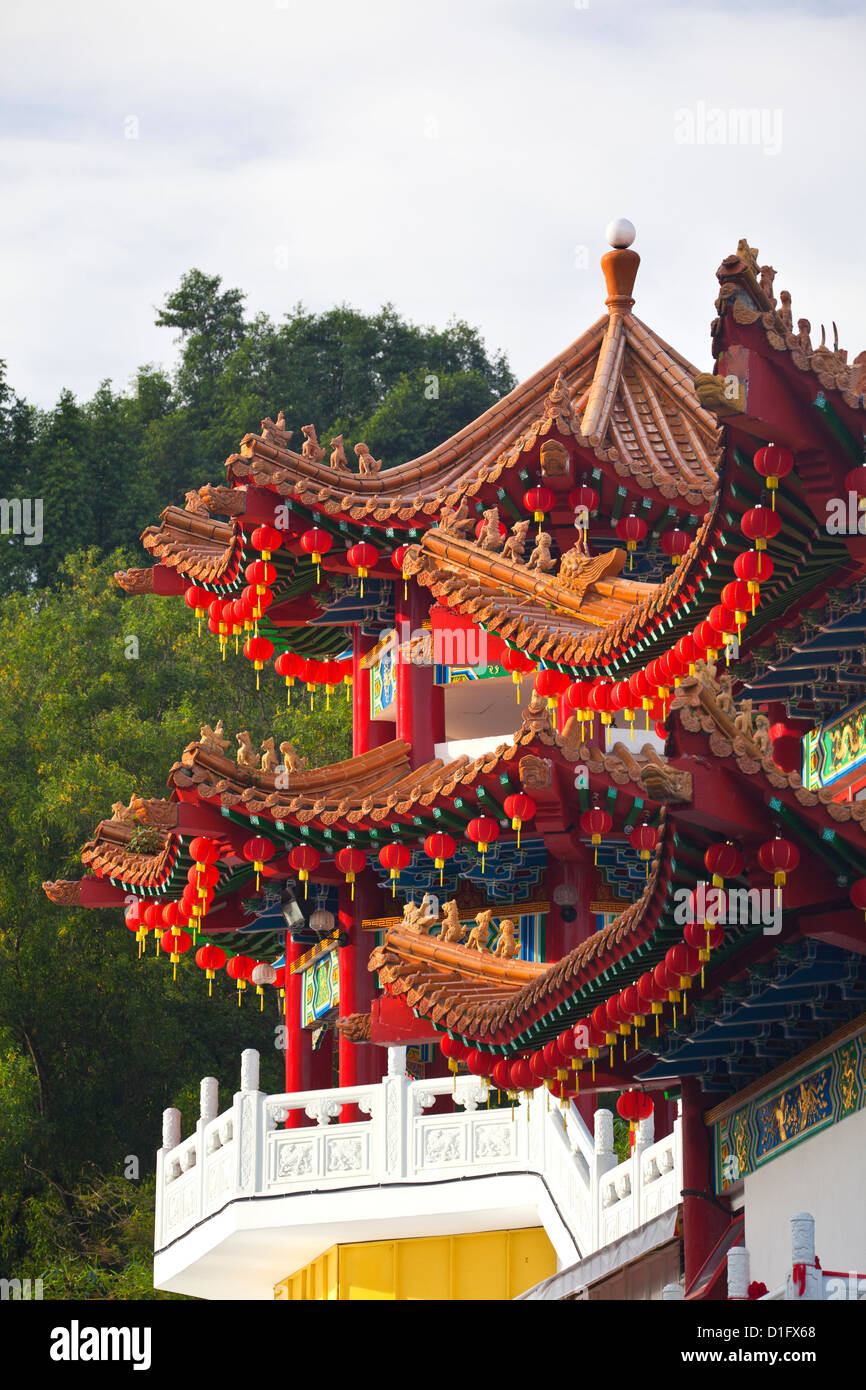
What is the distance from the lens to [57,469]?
41.4 m

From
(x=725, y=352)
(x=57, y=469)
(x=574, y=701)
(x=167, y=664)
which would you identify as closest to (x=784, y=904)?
(x=725, y=352)

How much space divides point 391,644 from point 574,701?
3.78 metres

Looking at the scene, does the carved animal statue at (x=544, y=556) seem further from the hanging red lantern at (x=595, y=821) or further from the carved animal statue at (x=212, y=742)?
the carved animal statue at (x=212, y=742)

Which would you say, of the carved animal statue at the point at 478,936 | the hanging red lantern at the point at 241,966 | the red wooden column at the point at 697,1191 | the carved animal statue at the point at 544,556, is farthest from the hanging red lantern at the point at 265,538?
the red wooden column at the point at 697,1191

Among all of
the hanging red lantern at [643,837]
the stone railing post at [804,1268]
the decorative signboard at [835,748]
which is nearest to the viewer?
the stone railing post at [804,1268]

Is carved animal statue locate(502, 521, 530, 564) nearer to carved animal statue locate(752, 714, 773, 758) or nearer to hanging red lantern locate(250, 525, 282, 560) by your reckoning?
hanging red lantern locate(250, 525, 282, 560)

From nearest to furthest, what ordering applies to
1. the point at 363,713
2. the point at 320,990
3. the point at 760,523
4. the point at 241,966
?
the point at 760,523, the point at 320,990, the point at 363,713, the point at 241,966

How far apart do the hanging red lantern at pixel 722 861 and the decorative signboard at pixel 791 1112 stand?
129 cm

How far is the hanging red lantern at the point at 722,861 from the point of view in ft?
30.3

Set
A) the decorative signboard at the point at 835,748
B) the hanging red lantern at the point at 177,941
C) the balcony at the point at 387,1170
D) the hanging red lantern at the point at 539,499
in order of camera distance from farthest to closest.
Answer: the hanging red lantern at the point at 177,941, the hanging red lantern at the point at 539,499, the balcony at the point at 387,1170, the decorative signboard at the point at 835,748

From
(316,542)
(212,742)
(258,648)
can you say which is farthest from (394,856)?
(258,648)

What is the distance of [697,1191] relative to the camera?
1171 centimetres

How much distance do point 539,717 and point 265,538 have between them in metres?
4.81

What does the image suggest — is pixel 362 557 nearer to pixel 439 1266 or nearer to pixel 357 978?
pixel 357 978
